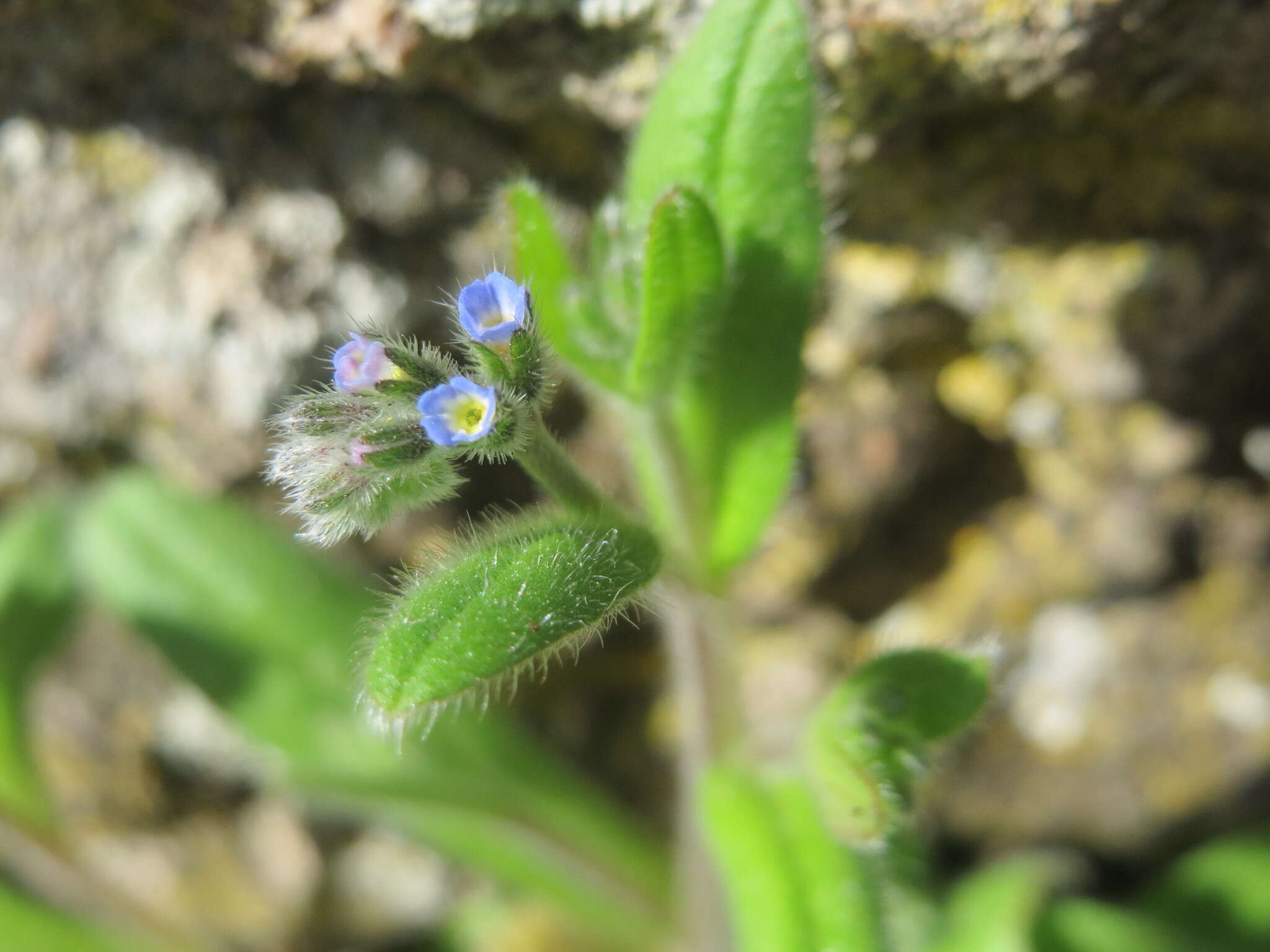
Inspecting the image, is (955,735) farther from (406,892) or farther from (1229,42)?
(406,892)

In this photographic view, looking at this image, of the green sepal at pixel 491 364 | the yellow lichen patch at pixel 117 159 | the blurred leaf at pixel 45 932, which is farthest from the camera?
the blurred leaf at pixel 45 932

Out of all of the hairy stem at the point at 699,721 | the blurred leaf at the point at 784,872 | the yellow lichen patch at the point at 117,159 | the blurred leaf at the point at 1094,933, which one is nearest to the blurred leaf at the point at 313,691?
the hairy stem at the point at 699,721

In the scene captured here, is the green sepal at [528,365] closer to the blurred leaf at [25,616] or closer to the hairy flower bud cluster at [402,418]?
the hairy flower bud cluster at [402,418]

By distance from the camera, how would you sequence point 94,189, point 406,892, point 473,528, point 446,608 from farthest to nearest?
point 406,892
point 94,189
point 473,528
point 446,608

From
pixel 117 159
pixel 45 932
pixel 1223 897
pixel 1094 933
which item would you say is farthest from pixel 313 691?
pixel 1223 897

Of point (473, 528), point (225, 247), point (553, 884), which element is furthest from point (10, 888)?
point (473, 528)
